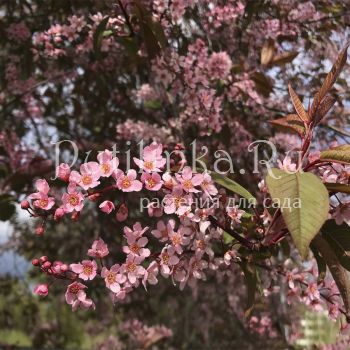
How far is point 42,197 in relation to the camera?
1453 millimetres

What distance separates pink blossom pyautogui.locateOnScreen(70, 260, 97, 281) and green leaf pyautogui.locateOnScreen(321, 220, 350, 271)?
1.98ft

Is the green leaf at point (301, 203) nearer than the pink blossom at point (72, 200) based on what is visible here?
Yes

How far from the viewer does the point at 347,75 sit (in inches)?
132

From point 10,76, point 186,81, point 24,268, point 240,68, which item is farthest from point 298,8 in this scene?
point 24,268

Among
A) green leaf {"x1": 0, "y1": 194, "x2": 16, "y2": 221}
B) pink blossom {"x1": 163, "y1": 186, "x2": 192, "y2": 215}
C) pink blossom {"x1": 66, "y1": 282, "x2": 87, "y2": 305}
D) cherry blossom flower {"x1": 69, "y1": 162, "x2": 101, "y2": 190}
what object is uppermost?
green leaf {"x1": 0, "y1": 194, "x2": 16, "y2": 221}

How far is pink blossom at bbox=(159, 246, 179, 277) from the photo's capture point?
1450 millimetres

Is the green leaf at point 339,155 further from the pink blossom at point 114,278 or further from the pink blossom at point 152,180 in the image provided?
the pink blossom at point 114,278

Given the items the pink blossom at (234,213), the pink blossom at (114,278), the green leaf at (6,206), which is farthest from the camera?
the green leaf at (6,206)

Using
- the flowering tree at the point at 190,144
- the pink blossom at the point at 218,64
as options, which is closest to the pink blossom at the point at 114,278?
the flowering tree at the point at 190,144

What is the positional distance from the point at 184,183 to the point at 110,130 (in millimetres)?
2518

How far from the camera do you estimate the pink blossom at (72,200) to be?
1.40m

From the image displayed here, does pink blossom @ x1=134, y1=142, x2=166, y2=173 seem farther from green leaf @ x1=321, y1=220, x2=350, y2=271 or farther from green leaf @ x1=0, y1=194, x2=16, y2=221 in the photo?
green leaf @ x1=0, y1=194, x2=16, y2=221

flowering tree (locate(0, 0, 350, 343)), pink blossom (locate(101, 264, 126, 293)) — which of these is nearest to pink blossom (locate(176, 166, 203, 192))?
flowering tree (locate(0, 0, 350, 343))

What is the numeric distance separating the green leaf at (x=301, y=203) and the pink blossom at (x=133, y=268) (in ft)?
1.36
